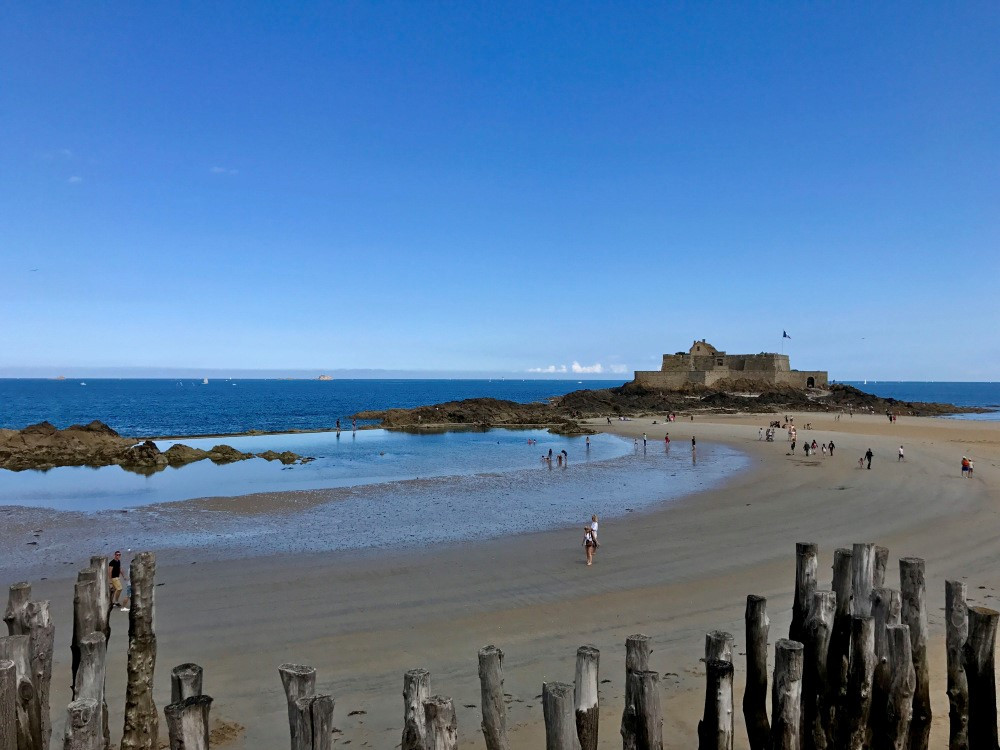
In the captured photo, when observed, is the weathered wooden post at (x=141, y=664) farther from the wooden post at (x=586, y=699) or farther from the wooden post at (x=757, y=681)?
the wooden post at (x=757, y=681)

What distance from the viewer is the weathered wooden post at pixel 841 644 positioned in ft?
19.4

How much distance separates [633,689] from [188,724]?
3193 mm

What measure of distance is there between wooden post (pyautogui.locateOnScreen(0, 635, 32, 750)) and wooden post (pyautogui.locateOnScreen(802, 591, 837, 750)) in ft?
22.3

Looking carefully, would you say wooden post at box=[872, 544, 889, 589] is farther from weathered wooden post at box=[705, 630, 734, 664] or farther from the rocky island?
the rocky island

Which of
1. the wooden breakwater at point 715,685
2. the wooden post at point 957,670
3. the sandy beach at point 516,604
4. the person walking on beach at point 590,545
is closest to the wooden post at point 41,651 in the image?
the wooden breakwater at point 715,685

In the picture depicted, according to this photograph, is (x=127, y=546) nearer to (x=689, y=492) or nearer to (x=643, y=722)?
(x=643, y=722)

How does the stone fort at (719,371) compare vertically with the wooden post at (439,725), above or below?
above

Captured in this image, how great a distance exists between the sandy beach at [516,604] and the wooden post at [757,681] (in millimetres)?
899

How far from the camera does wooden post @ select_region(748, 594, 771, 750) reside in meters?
5.82

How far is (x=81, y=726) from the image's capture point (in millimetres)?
4227

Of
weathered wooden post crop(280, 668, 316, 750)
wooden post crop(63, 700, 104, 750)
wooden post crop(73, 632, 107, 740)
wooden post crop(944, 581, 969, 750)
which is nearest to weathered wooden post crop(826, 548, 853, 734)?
wooden post crop(944, 581, 969, 750)

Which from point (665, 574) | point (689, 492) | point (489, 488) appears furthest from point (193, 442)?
point (665, 574)

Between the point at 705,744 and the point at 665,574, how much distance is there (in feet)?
26.7

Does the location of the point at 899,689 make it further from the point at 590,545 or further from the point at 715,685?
the point at 590,545
